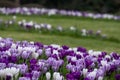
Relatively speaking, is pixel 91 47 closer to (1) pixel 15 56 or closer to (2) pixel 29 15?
(1) pixel 15 56

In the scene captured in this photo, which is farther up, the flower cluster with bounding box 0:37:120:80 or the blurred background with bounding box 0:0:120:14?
the flower cluster with bounding box 0:37:120:80

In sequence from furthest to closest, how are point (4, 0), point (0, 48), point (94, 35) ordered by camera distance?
point (4, 0), point (94, 35), point (0, 48)

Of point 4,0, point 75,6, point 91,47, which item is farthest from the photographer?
point 75,6

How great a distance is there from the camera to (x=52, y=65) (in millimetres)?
6668

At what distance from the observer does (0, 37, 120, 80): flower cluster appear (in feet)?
19.1

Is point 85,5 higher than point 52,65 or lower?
lower

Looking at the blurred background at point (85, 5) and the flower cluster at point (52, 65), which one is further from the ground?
the flower cluster at point (52, 65)

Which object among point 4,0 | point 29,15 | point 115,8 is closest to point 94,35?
point 29,15

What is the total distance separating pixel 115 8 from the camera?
33219mm

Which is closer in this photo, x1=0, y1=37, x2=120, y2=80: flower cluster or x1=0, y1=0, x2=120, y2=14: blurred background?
x1=0, y1=37, x2=120, y2=80: flower cluster

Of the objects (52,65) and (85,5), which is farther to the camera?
(85,5)

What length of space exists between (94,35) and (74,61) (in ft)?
31.8

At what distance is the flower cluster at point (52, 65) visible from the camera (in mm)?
5809

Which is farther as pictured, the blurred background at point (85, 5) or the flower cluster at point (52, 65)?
the blurred background at point (85, 5)
